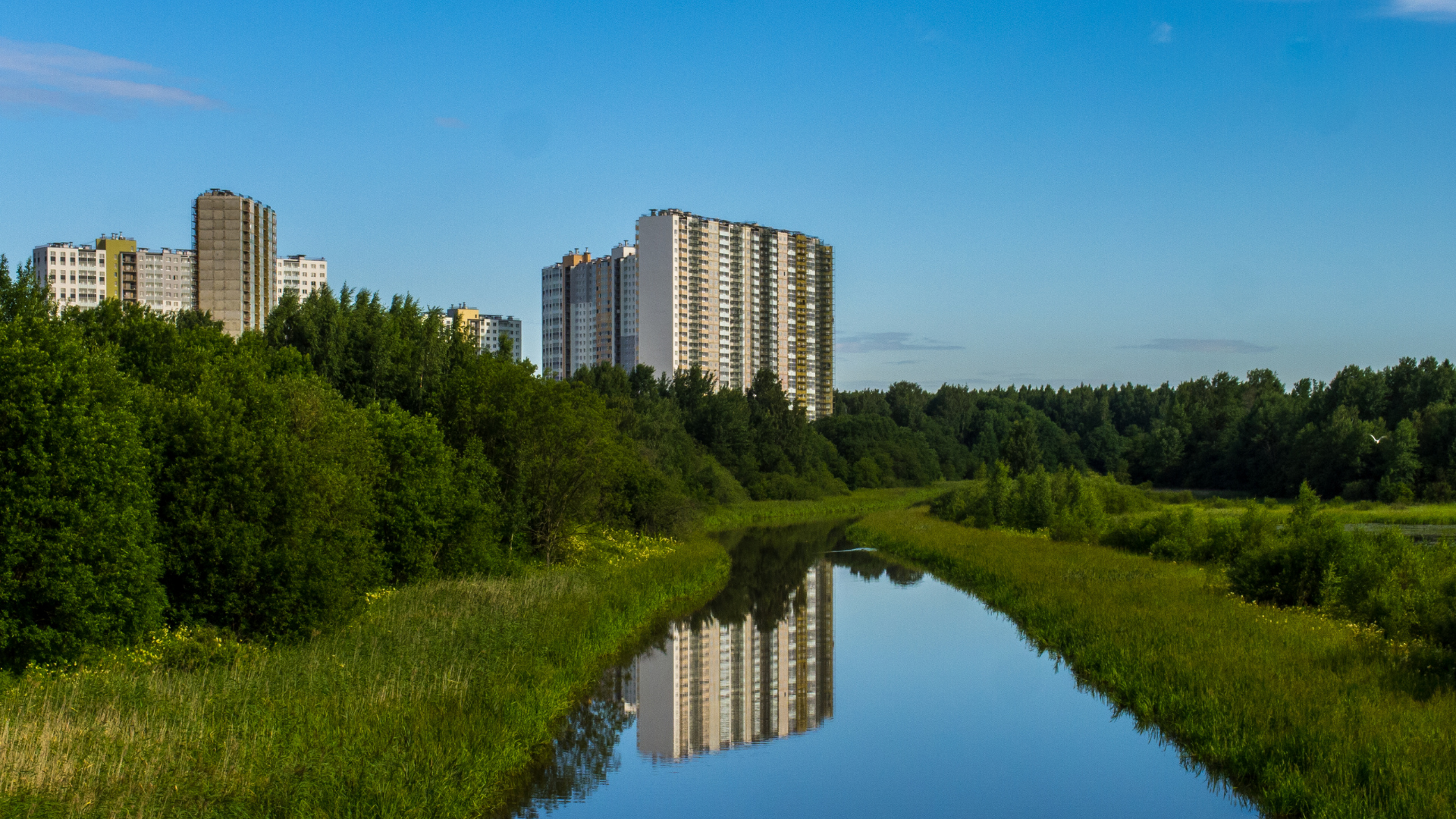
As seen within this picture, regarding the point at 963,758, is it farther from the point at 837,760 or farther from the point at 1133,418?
the point at 1133,418

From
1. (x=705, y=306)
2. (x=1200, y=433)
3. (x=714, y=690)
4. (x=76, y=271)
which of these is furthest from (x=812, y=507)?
(x=76, y=271)

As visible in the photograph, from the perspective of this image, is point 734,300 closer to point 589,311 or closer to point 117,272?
point 589,311

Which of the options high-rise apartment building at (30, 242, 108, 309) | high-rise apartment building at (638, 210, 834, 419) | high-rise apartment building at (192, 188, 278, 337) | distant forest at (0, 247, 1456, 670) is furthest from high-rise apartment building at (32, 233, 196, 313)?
distant forest at (0, 247, 1456, 670)

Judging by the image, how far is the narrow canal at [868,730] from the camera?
14891 millimetres

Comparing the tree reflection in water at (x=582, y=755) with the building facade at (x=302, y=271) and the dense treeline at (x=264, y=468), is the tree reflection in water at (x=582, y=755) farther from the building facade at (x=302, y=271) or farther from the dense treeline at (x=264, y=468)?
the building facade at (x=302, y=271)

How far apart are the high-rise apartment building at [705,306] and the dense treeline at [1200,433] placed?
9.70 meters

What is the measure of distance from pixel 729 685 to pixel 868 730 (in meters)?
4.72

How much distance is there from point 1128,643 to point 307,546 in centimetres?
1588

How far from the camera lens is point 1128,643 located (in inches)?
859

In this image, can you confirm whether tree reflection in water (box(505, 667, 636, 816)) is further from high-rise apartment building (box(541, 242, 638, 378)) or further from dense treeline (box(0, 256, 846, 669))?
high-rise apartment building (box(541, 242, 638, 378))

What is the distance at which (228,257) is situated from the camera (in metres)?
81.0

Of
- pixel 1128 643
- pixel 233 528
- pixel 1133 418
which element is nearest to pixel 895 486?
pixel 1133 418

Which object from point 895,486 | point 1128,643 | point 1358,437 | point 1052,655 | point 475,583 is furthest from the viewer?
point 895,486

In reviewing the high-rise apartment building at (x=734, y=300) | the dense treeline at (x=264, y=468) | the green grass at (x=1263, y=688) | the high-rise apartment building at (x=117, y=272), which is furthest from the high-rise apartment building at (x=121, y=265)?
the green grass at (x=1263, y=688)
